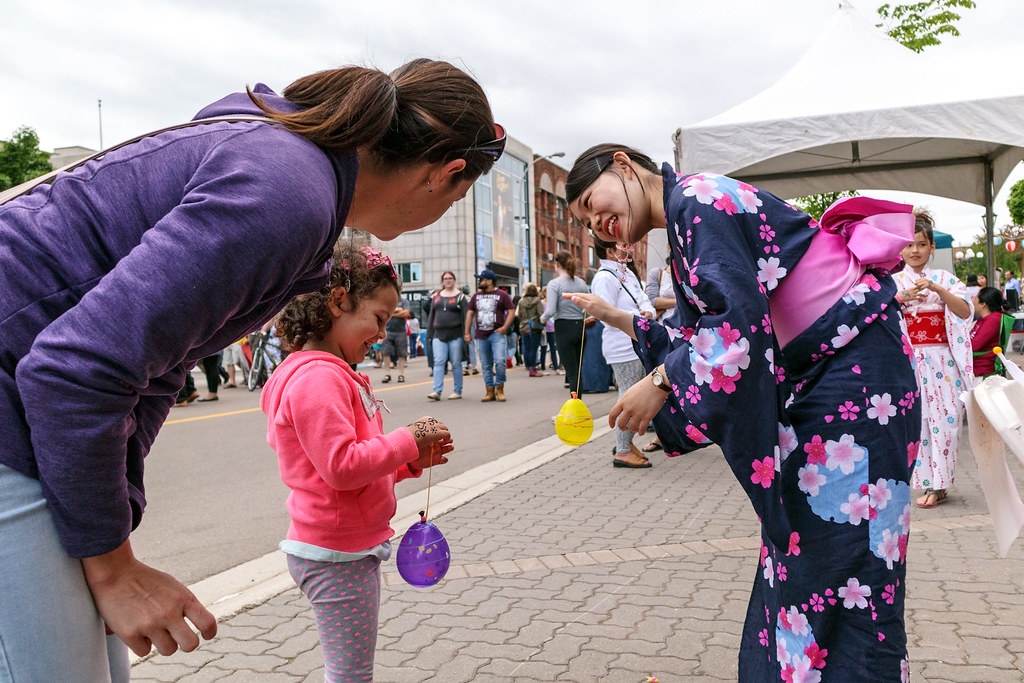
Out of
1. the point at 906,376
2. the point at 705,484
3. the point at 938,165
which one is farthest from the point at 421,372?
the point at 906,376

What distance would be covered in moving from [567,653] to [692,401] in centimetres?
170

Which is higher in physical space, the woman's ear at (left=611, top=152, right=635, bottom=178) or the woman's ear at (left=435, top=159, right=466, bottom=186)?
the woman's ear at (left=611, top=152, right=635, bottom=178)

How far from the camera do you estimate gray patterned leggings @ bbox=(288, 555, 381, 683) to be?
2.21 metres

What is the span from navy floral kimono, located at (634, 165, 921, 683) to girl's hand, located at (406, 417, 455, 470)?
23.8 inches

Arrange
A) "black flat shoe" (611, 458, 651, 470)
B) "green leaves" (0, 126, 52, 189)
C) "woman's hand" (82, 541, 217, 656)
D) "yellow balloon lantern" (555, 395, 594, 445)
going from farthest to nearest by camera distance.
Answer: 1. "green leaves" (0, 126, 52, 189)
2. "black flat shoe" (611, 458, 651, 470)
3. "yellow balloon lantern" (555, 395, 594, 445)
4. "woman's hand" (82, 541, 217, 656)

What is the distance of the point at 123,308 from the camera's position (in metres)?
1.04

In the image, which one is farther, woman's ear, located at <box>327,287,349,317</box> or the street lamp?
the street lamp

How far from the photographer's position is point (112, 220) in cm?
116

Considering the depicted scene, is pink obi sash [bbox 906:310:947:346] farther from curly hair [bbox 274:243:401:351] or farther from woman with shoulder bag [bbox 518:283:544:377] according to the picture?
woman with shoulder bag [bbox 518:283:544:377]

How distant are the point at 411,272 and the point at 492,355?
31.5 metres

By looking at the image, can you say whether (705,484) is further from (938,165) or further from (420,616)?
(938,165)

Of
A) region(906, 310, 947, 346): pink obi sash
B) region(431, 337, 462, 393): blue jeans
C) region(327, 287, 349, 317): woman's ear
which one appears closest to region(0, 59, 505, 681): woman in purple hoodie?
region(327, 287, 349, 317): woman's ear

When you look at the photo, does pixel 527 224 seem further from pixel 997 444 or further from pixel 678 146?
pixel 997 444

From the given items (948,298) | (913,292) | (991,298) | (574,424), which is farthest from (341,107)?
(991,298)
